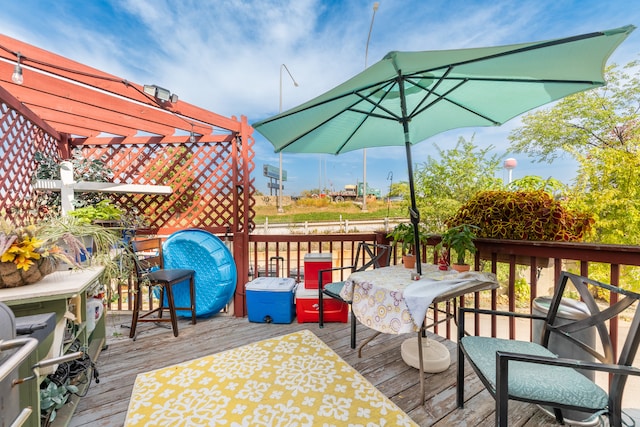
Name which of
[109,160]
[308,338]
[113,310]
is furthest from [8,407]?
[109,160]

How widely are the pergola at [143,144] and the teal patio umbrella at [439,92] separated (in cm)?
114

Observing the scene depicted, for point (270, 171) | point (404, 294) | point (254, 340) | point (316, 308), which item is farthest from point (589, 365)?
point (270, 171)

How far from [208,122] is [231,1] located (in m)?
2.04

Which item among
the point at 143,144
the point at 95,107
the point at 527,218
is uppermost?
the point at 95,107

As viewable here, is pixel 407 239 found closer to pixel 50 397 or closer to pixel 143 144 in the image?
pixel 50 397

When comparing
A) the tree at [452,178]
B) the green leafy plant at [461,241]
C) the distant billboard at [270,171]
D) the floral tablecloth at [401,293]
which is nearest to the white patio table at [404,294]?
the floral tablecloth at [401,293]

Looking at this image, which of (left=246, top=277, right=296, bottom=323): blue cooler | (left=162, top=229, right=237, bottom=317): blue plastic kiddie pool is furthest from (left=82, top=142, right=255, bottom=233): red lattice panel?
(left=246, top=277, right=296, bottom=323): blue cooler

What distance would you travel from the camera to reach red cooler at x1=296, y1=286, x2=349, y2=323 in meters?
2.66

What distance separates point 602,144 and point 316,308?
842 centimetres

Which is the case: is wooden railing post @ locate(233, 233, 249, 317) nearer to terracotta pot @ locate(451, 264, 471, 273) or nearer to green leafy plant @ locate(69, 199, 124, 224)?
green leafy plant @ locate(69, 199, 124, 224)

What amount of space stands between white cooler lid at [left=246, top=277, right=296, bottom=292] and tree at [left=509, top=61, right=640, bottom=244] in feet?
11.6

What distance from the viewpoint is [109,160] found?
3.16 m

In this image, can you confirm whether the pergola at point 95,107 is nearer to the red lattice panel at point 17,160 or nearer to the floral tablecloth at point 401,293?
the red lattice panel at point 17,160

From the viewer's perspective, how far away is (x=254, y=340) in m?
2.38
